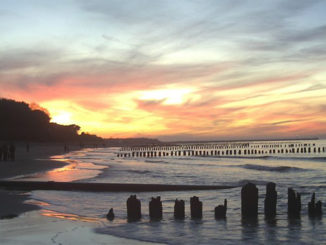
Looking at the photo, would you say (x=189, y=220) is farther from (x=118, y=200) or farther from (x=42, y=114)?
(x=42, y=114)

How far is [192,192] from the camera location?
68.5 ft

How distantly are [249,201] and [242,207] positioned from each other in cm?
34

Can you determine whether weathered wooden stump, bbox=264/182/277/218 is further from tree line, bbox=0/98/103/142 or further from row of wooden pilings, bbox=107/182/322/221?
tree line, bbox=0/98/103/142

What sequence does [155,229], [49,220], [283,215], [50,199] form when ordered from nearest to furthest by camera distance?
[155,229], [49,220], [283,215], [50,199]

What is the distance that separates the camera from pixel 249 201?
45.1 feet

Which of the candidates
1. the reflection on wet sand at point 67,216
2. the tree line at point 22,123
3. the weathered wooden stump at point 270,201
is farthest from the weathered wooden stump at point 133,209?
the tree line at point 22,123

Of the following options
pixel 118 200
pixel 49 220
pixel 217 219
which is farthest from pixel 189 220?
pixel 118 200

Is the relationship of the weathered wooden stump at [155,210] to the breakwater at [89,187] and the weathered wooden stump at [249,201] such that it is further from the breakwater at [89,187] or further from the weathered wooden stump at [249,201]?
the breakwater at [89,187]

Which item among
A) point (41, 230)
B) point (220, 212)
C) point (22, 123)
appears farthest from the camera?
point (22, 123)

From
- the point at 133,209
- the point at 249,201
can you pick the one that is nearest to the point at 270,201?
the point at 249,201

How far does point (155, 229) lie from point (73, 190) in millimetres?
10232

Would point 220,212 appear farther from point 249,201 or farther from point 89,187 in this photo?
point 89,187

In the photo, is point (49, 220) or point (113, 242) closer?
point (113, 242)

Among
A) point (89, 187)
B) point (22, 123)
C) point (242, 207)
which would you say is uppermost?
point (22, 123)
